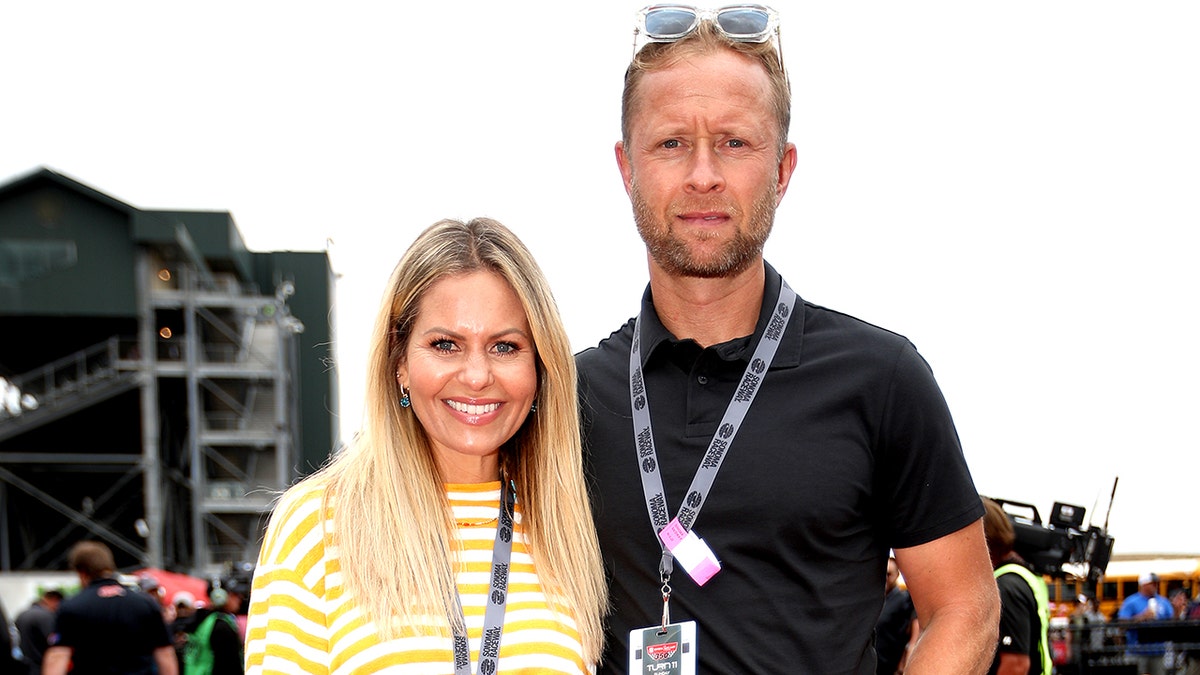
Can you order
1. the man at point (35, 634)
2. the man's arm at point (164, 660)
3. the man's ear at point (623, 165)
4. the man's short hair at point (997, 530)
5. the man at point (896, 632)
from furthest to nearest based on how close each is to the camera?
the man at point (35, 634) < the man's arm at point (164, 660) < the man at point (896, 632) < the man's short hair at point (997, 530) < the man's ear at point (623, 165)

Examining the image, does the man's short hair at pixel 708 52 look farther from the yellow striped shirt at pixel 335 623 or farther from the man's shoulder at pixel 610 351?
the yellow striped shirt at pixel 335 623

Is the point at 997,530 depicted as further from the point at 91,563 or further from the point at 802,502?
the point at 91,563

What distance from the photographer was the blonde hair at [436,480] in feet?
8.27

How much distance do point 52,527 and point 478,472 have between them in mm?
34071

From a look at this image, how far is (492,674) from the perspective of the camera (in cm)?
248

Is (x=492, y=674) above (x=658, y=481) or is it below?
below

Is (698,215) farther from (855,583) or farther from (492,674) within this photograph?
(492,674)

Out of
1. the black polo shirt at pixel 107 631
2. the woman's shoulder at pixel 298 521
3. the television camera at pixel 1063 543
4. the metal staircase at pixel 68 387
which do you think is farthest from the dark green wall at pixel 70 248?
the woman's shoulder at pixel 298 521

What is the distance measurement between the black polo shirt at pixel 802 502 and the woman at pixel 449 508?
184 millimetres

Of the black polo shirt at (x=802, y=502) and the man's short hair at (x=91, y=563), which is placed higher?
the black polo shirt at (x=802, y=502)

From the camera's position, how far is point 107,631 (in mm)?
9039

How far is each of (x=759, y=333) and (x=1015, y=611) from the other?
451 centimetres

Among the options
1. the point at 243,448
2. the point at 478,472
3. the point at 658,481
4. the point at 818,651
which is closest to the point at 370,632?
the point at 478,472

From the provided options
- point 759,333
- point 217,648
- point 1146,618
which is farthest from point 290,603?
point 1146,618
